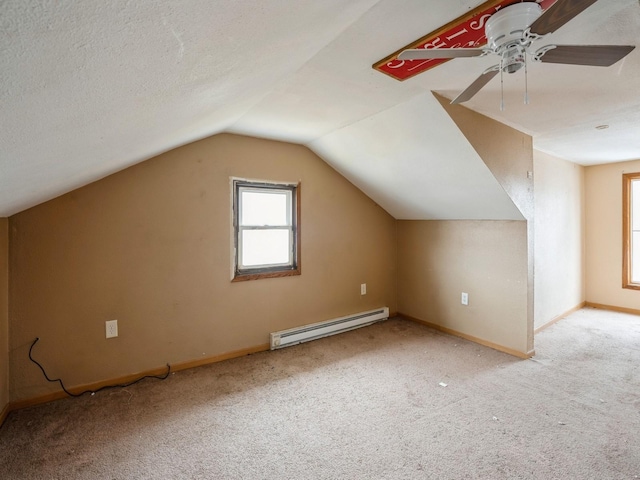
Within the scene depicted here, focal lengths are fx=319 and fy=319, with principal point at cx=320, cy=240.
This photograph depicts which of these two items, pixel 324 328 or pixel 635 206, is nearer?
pixel 324 328

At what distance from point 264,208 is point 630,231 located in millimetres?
4970

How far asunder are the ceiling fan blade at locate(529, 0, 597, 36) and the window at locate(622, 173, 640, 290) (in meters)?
4.64

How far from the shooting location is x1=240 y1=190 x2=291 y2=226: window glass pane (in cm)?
318

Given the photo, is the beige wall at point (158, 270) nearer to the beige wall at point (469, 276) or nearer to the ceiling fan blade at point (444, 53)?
the beige wall at point (469, 276)

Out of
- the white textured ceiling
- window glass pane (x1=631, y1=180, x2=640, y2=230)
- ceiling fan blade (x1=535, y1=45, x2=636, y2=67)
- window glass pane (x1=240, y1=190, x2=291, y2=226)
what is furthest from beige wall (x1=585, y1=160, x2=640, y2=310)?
window glass pane (x1=240, y1=190, x2=291, y2=226)

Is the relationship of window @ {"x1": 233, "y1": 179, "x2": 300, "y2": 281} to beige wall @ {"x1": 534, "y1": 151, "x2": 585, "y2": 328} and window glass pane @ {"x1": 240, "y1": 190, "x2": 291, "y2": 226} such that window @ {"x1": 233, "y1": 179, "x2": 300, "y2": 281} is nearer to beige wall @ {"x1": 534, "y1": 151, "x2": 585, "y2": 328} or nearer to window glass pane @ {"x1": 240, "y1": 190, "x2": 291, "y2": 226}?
window glass pane @ {"x1": 240, "y1": 190, "x2": 291, "y2": 226}

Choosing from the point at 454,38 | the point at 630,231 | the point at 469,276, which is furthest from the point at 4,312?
the point at 630,231

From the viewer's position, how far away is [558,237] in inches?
162

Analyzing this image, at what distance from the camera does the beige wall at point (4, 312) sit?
2.05 meters

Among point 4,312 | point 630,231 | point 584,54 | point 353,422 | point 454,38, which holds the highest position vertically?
point 454,38

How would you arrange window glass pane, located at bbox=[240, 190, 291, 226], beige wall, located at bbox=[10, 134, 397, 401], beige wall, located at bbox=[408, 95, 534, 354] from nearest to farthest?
beige wall, located at bbox=[10, 134, 397, 401]
beige wall, located at bbox=[408, 95, 534, 354]
window glass pane, located at bbox=[240, 190, 291, 226]

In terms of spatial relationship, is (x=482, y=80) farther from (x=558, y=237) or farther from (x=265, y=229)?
(x=558, y=237)

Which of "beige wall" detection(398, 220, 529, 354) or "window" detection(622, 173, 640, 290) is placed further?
"window" detection(622, 173, 640, 290)

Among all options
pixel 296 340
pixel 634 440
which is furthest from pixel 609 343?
pixel 296 340
